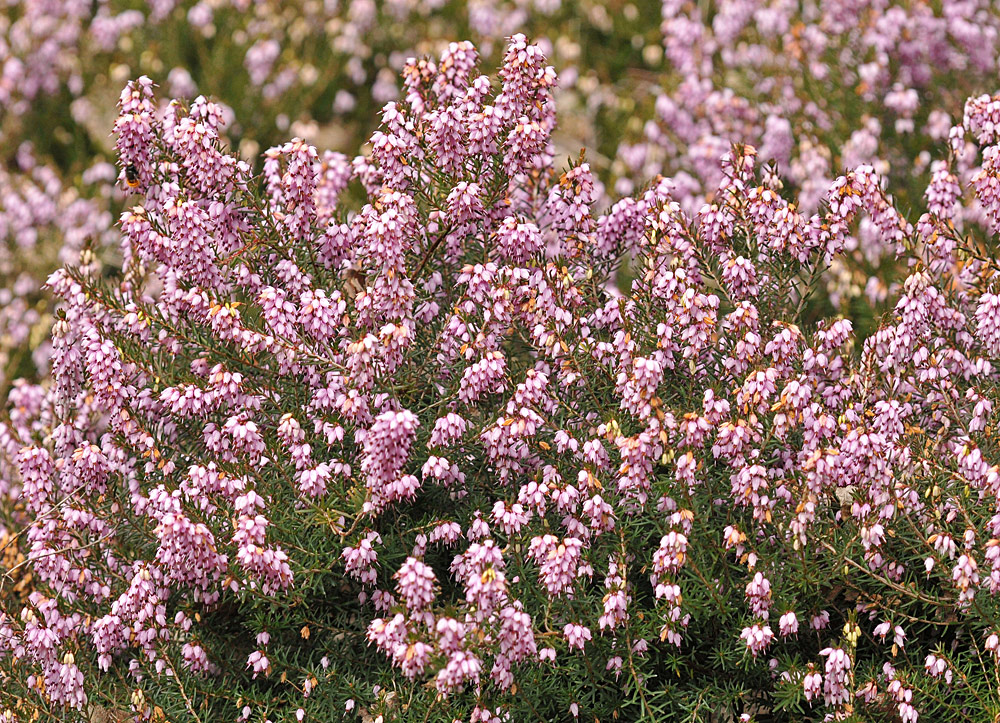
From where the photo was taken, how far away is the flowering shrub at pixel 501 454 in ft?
15.8

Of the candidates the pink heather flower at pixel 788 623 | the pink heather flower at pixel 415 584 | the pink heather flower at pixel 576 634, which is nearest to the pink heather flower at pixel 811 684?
the pink heather flower at pixel 788 623

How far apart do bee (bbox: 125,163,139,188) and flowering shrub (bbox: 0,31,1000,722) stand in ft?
0.04

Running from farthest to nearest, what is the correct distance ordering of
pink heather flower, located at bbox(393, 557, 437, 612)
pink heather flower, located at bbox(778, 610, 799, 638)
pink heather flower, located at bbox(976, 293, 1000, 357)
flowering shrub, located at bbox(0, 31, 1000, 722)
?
pink heather flower, located at bbox(976, 293, 1000, 357) < flowering shrub, located at bbox(0, 31, 1000, 722) < pink heather flower, located at bbox(778, 610, 799, 638) < pink heather flower, located at bbox(393, 557, 437, 612)

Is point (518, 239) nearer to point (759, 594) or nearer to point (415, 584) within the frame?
point (415, 584)

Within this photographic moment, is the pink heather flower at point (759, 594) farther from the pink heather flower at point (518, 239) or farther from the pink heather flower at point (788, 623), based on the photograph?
the pink heather flower at point (518, 239)

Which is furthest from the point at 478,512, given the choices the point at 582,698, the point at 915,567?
the point at 915,567

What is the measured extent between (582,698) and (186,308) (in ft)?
8.16

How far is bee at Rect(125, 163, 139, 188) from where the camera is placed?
18.0ft

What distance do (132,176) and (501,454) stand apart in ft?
7.24

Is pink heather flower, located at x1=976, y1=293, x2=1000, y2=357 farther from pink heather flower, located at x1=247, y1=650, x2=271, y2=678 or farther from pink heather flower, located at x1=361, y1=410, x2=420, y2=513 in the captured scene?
pink heather flower, located at x1=247, y1=650, x2=271, y2=678

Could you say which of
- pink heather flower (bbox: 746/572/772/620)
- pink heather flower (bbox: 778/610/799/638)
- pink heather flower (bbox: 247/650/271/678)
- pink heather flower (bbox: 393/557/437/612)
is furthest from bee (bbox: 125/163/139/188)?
pink heather flower (bbox: 778/610/799/638)

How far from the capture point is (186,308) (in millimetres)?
5359

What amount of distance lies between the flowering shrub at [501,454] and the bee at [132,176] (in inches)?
0.5

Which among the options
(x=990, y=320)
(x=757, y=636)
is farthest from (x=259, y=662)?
(x=990, y=320)
